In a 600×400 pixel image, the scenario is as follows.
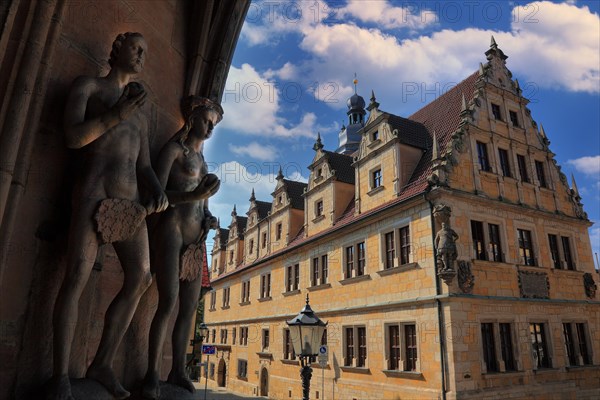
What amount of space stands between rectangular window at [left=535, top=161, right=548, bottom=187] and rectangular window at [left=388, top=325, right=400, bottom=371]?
930 centimetres

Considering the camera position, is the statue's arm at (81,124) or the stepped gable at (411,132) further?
the stepped gable at (411,132)

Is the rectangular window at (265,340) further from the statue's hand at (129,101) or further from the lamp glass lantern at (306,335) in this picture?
the statue's hand at (129,101)

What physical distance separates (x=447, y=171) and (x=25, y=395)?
15430 mm

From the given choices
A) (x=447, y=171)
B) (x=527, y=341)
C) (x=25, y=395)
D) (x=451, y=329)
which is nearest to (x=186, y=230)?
(x=25, y=395)

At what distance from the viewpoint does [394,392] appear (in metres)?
15.8

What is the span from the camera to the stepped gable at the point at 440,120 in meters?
17.1

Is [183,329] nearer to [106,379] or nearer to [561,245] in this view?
[106,379]

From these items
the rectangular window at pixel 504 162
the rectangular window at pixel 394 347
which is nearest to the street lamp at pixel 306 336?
the rectangular window at pixel 394 347

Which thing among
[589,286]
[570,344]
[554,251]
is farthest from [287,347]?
[589,286]

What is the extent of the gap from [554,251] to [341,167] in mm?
10783

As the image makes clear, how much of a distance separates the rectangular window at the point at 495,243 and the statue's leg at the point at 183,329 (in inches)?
591

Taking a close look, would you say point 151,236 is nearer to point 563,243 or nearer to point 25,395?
point 25,395

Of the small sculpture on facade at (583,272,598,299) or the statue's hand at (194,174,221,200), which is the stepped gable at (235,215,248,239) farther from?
the statue's hand at (194,174,221,200)

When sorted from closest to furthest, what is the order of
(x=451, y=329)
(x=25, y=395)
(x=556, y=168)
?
(x=25, y=395), (x=451, y=329), (x=556, y=168)
